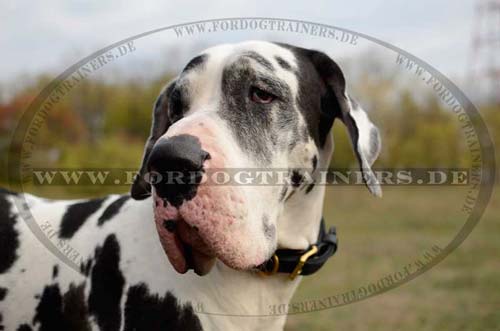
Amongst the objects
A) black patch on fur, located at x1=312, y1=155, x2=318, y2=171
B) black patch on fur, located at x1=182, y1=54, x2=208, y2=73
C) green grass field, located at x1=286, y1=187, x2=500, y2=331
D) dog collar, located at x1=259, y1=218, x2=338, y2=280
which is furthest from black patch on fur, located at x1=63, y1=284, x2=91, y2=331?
green grass field, located at x1=286, y1=187, x2=500, y2=331

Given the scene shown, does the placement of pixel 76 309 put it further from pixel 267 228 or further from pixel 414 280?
pixel 414 280

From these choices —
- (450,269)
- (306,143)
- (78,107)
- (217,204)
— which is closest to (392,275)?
(450,269)

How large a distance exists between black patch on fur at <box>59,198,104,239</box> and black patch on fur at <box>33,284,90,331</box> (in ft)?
0.94

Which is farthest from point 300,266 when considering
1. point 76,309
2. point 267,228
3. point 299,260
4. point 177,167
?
point 76,309

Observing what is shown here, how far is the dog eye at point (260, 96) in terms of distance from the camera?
269 centimetres

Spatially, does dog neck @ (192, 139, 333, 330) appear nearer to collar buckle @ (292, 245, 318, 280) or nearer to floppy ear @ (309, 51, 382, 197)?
collar buckle @ (292, 245, 318, 280)

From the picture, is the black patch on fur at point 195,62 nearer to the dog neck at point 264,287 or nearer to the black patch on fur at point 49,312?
the dog neck at point 264,287

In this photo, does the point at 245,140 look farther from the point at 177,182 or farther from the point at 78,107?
the point at 78,107

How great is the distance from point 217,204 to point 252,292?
2.11ft

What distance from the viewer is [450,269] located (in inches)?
374

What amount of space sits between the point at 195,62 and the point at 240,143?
52 centimetres

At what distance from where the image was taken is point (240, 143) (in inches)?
98.6

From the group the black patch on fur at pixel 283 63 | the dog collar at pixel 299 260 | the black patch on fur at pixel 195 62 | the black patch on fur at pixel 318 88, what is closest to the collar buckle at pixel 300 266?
the dog collar at pixel 299 260

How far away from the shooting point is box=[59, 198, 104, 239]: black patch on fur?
3.02 metres
